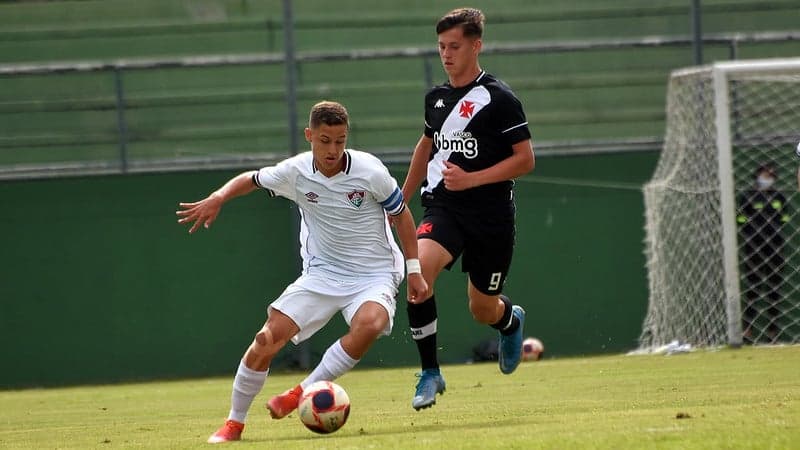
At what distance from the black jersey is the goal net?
6.71 metres

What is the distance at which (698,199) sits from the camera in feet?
51.1

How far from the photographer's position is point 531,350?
49.4ft

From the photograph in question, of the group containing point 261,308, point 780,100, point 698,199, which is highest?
A: point 780,100

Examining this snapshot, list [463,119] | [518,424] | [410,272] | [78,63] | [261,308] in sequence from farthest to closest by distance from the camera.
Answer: [78,63], [261,308], [463,119], [410,272], [518,424]

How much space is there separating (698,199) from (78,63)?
7.65 m

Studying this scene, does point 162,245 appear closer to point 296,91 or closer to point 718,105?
point 296,91

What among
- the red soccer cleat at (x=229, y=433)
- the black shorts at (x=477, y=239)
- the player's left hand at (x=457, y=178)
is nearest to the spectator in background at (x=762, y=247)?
the black shorts at (x=477, y=239)

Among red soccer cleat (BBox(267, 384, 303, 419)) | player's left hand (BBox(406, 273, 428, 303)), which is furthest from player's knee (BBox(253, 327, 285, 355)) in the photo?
player's left hand (BBox(406, 273, 428, 303))

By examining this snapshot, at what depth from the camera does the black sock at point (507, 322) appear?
9.59 meters

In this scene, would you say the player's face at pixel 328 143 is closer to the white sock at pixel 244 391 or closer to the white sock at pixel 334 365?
Answer: the white sock at pixel 334 365

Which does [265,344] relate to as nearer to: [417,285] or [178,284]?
[417,285]

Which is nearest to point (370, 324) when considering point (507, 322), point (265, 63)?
point (507, 322)

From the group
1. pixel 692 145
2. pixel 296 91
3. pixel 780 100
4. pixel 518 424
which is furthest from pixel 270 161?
pixel 518 424

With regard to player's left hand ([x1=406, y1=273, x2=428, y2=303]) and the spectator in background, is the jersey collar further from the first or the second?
the spectator in background
